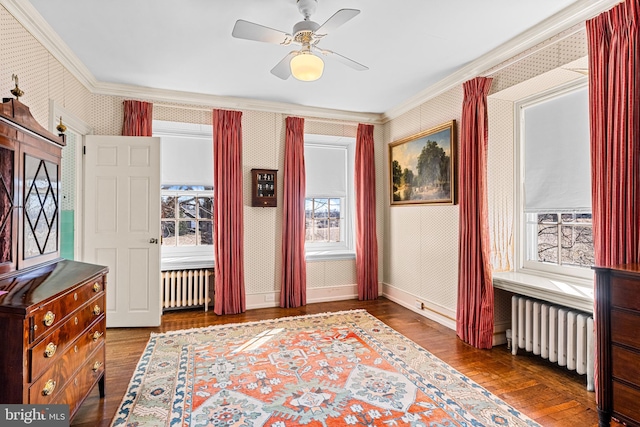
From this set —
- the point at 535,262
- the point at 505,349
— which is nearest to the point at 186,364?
the point at 505,349

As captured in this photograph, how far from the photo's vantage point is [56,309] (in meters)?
1.68

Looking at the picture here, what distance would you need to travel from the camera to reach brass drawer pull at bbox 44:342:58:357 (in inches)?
62.9

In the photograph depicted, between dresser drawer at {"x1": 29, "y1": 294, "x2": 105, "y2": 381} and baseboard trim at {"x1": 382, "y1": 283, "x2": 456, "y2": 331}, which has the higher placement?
dresser drawer at {"x1": 29, "y1": 294, "x2": 105, "y2": 381}

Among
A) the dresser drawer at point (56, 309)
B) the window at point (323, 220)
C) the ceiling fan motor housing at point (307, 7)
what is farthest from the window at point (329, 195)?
the dresser drawer at point (56, 309)

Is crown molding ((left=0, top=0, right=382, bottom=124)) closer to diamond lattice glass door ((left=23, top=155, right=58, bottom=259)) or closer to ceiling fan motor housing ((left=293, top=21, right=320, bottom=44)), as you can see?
diamond lattice glass door ((left=23, top=155, right=58, bottom=259))

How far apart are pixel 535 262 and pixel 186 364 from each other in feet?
10.8

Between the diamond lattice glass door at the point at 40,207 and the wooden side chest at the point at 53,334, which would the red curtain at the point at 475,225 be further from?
the diamond lattice glass door at the point at 40,207

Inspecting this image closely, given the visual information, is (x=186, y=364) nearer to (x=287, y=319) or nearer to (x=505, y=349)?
(x=287, y=319)

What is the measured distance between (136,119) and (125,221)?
1.21 m

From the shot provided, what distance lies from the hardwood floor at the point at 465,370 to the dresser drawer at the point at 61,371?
0.44 metres

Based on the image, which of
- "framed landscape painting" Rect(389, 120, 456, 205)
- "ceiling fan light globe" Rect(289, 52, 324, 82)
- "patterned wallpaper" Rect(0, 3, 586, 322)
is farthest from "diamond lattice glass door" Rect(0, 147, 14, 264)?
"framed landscape painting" Rect(389, 120, 456, 205)

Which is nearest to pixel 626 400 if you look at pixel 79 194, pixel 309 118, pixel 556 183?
pixel 556 183

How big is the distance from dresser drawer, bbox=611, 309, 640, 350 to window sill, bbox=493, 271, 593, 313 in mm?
505

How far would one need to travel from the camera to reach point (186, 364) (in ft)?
9.13
